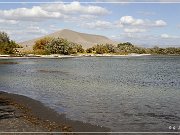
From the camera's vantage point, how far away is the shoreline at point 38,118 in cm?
1927

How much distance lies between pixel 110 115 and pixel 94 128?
4.07 metres

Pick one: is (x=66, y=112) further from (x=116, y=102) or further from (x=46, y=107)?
(x=116, y=102)

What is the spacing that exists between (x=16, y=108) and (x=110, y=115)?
7.42m

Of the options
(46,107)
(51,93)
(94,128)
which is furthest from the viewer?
(51,93)

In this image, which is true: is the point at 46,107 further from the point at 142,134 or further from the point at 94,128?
the point at 142,134

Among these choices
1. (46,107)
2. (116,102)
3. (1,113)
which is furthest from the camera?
(116,102)

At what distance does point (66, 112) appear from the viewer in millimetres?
24781

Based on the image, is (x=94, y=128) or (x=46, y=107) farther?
(x=46, y=107)

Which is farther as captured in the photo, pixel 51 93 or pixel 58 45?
pixel 58 45

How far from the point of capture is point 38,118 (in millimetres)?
22219

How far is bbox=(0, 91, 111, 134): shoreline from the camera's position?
63.2 feet

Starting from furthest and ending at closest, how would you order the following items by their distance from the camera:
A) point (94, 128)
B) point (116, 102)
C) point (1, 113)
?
point (116, 102) → point (1, 113) → point (94, 128)

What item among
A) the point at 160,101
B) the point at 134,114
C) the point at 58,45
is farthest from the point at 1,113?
the point at 58,45

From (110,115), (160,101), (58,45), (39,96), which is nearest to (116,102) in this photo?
(160,101)
